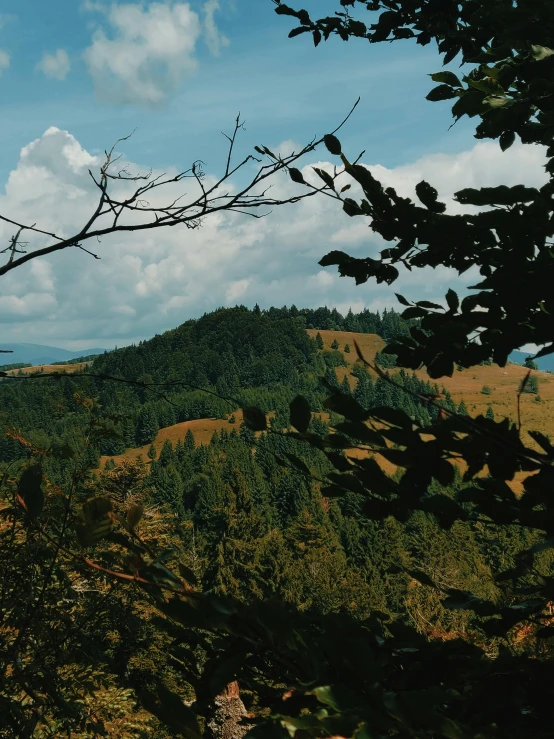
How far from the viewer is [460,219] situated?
6.41 ft

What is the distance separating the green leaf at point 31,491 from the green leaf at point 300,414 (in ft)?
1.93

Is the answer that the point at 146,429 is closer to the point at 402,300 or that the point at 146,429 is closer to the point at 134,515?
the point at 402,300

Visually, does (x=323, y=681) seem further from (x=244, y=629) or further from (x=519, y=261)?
(x=519, y=261)

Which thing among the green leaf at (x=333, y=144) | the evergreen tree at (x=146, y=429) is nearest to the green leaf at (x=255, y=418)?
the green leaf at (x=333, y=144)

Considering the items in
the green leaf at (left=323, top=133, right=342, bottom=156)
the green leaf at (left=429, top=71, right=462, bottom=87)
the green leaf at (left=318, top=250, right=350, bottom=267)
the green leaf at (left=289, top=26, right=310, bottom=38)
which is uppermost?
the green leaf at (left=289, top=26, right=310, bottom=38)

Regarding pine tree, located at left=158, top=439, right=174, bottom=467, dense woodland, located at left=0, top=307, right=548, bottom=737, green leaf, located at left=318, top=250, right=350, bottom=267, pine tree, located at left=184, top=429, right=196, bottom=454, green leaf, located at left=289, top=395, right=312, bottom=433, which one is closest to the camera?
green leaf, located at left=289, top=395, right=312, bottom=433

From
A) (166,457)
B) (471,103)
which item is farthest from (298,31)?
(166,457)

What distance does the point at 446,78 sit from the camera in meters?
2.46

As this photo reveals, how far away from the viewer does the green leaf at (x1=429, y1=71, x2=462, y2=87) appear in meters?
2.42

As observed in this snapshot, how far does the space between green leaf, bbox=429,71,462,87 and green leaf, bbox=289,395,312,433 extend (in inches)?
65.2

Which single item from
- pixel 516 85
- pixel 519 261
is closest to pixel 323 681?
pixel 519 261

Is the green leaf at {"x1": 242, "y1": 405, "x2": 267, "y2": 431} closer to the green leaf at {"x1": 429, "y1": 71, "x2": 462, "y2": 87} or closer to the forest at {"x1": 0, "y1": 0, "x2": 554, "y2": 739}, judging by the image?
the forest at {"x1": 0, "y1": 0, "x2": 554, "y2": 739}

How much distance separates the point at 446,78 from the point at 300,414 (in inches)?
68.2

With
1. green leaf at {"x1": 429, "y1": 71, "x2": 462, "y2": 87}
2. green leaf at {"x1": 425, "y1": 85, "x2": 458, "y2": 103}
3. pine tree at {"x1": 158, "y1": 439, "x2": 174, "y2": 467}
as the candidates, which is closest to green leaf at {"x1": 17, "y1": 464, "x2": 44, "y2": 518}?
green leaf at {"x1": 429, "y1": 71, "x2": 462, "y2": 87}
